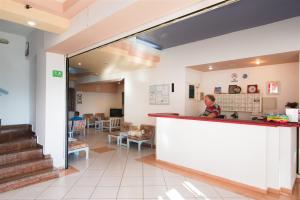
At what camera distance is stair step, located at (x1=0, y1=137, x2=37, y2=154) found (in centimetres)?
344

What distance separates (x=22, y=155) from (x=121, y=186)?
2.02 m

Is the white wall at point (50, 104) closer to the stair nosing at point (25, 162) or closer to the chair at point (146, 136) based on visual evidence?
the stair nosing at point (25, 162)

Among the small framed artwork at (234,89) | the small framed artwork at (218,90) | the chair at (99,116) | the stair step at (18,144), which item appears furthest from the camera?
the chair at (99,116)

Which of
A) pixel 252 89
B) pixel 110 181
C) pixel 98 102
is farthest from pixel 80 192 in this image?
pixel 98 102

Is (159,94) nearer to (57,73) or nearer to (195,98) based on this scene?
(195,98)

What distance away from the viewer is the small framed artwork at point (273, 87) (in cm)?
434

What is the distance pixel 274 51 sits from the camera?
11.6 ft

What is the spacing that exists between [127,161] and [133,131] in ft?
4.97

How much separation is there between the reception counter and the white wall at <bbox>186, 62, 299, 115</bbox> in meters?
1.45

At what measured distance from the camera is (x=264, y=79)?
179 inches

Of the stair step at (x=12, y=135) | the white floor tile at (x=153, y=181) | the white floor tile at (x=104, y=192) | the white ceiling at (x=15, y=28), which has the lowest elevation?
the white floor tile at (x=153, y=181)

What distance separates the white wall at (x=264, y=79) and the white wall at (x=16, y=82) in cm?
412

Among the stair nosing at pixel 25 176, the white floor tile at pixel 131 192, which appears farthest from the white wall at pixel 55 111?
the white floor tile at pixel 131 192

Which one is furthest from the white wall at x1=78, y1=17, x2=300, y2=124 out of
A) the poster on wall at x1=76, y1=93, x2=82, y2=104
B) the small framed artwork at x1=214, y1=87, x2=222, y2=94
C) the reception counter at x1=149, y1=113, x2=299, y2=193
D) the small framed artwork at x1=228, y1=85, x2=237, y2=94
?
the poster on wall at x1=76, y1=93, x2=82, y2=104
